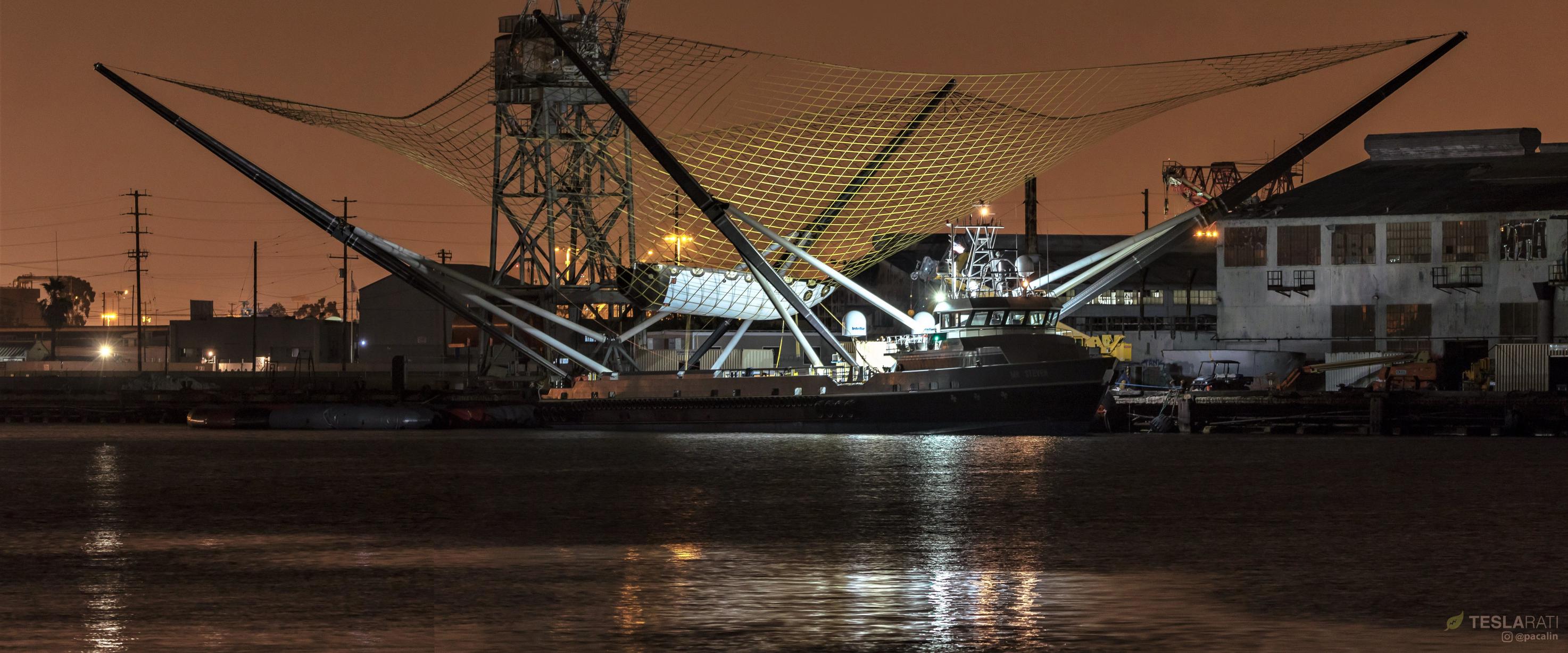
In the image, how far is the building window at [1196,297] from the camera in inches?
4124

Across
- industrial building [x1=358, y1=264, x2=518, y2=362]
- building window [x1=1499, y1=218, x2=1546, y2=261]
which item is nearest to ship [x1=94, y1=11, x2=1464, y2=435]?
building window [x1=1499, y1=218, x2=1546, y2=261]

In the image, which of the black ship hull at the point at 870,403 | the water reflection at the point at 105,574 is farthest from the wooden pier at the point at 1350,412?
the water reflection at the point at 105,574

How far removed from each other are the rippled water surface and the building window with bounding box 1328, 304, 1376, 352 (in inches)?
969

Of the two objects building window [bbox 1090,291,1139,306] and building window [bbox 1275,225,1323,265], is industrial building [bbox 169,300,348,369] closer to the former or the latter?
building window [bbox 1090,291,1139,306]

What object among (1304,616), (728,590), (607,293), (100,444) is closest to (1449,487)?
(1304,616)

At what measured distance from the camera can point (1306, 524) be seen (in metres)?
27.8

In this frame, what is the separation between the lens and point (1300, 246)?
7319cm

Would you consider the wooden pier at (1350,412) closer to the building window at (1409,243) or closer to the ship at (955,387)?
the ship at (955,387)

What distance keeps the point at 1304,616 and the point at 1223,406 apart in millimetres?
40832

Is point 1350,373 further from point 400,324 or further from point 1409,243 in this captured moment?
point 400,324

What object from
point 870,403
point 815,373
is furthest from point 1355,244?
point 870,403

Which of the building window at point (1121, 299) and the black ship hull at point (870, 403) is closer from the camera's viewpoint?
the black ship hull at point (870, 403)

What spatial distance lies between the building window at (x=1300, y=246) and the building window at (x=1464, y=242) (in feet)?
17.7

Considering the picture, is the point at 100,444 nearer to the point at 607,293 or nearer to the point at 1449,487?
the point at 607,293
